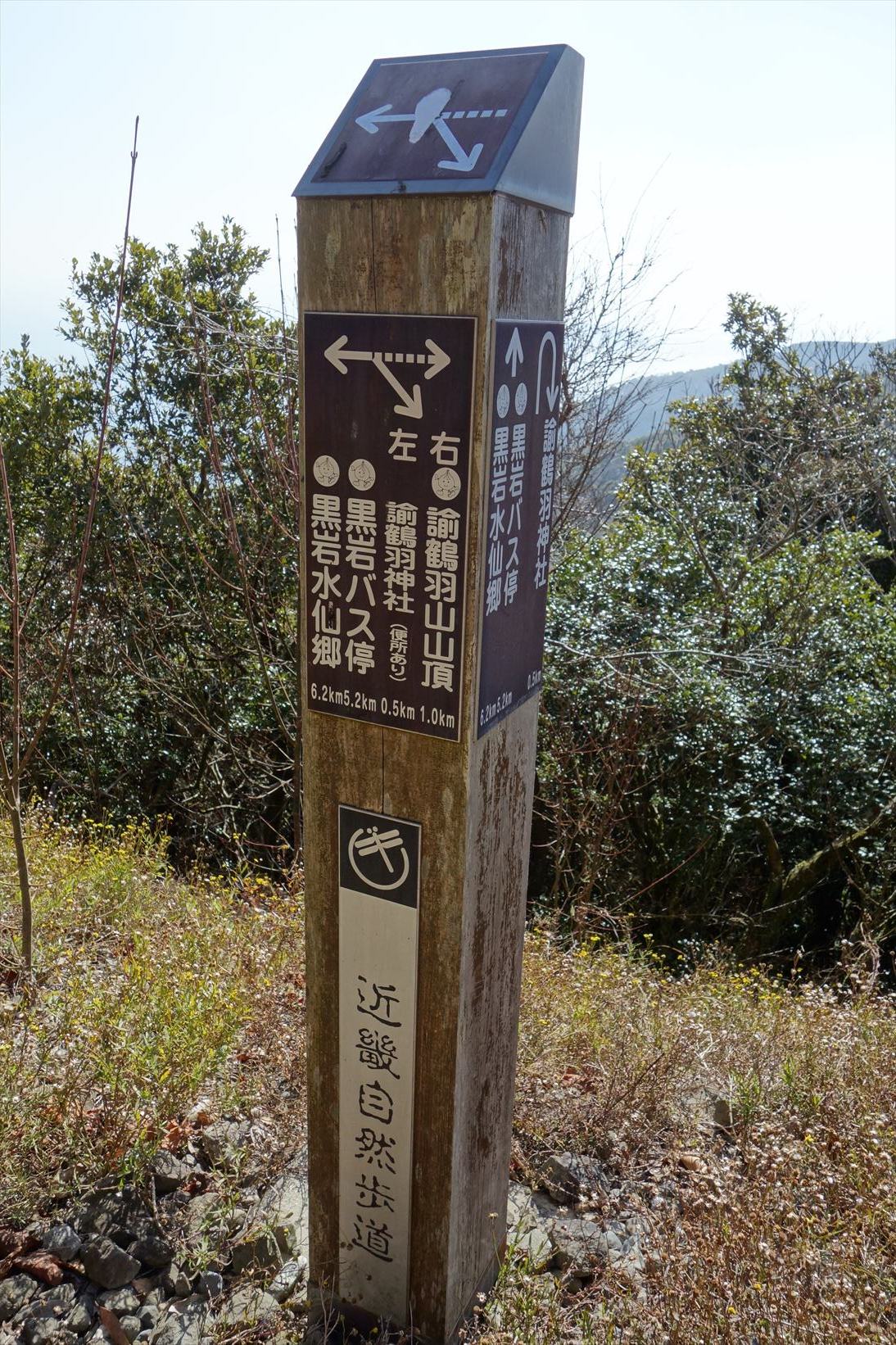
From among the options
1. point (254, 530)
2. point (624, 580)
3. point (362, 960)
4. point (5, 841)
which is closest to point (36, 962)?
point (5, 841)

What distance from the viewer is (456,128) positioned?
5.66 ft

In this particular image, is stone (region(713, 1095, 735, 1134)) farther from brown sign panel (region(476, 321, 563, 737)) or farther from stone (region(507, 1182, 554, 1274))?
brown sign panel (region(476, 321, 563, 737))

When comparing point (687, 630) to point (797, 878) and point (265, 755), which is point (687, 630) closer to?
point (797, 878)

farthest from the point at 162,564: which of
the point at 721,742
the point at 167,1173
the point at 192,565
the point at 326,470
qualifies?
the point at 326,470

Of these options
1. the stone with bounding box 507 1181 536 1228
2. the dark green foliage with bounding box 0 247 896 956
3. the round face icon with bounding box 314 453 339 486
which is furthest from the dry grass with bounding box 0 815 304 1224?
the dark green foliage with bounding box 0 247 896 956

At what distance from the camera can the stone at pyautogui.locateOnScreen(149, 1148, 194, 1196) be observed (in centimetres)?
261

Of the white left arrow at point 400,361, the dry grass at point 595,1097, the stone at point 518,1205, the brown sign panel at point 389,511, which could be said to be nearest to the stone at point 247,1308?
the dry grass at point 595,1097

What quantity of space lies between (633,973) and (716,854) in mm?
2553

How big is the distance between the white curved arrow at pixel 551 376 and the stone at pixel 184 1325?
2234 millimetres

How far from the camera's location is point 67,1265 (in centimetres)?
240

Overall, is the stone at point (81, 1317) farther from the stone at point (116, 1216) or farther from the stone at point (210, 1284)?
the stone at point (210, 1284)

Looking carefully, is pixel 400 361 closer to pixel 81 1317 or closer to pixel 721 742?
pixel 81 1317

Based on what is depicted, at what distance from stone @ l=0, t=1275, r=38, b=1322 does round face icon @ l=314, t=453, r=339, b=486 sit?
6.73 ft

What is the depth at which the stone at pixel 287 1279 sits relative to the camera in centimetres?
242
